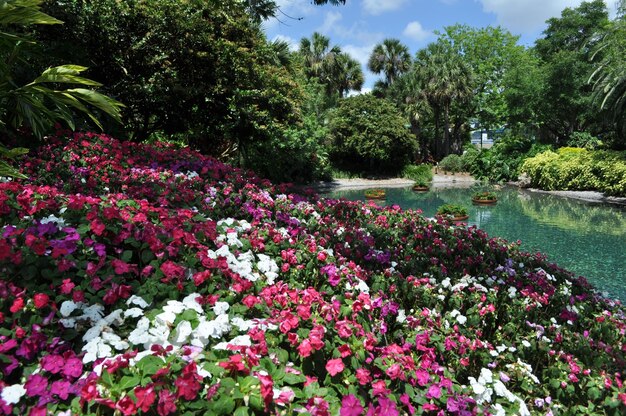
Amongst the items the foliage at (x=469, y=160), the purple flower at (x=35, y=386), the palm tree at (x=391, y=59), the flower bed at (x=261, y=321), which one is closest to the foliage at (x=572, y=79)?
the foliage at (x=469, y=160)

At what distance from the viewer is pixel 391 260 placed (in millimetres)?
4004

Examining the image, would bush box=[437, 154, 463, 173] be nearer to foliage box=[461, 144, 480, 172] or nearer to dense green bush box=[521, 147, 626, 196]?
foliage box=[461, 144, 480, 172]

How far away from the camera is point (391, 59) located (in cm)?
3850

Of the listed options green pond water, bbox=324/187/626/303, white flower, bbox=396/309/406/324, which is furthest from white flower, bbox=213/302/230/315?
green pond water, bbox=324/187/626/303

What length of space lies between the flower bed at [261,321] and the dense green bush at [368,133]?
2282cm

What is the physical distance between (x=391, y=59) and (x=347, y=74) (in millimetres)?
5251

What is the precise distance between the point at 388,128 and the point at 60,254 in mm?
26036

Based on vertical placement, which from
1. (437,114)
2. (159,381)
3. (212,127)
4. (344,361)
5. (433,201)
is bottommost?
(433,201)

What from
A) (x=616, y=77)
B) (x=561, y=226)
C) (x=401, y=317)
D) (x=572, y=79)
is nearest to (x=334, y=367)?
(x=401, y=317)

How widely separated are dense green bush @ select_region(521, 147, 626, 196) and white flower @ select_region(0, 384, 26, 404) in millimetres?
19006

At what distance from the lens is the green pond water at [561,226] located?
731 cm

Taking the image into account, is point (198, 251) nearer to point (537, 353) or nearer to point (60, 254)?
point (60, 254)

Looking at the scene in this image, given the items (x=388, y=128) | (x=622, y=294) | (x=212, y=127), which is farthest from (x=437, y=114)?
(x=622, y=294)

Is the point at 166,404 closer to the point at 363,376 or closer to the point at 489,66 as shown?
the point at 363,376
